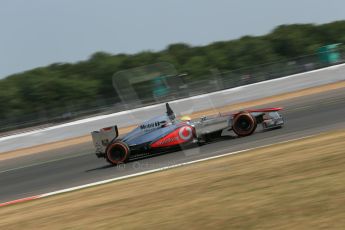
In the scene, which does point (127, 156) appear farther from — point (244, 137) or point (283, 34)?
point (283, 34)

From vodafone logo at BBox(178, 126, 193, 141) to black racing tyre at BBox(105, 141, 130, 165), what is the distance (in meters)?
1.14

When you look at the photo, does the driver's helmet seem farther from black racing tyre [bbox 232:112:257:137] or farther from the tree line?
the tree line

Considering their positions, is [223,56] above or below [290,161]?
above

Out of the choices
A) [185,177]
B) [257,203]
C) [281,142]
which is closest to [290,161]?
[185,177]

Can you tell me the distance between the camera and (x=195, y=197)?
587 centimetres

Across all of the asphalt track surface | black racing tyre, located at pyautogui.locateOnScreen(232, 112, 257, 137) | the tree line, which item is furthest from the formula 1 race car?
the tree line

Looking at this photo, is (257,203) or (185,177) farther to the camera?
(185,177)

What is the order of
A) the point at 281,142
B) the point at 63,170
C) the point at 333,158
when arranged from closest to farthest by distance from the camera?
the point at 333,158, the point at 281,142, the point at 63,170

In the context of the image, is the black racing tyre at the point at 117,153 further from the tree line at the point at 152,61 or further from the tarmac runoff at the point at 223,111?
the tree line at the point at 152,61

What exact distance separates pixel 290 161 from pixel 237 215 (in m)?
2.30

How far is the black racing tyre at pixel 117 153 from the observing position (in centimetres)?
1119

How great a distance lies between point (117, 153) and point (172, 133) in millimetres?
1216

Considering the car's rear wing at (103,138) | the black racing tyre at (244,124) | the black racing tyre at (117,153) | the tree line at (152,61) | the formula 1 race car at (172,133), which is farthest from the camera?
the tree line at (152,61)

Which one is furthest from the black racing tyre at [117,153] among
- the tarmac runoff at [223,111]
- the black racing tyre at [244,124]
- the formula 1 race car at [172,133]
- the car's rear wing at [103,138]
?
the tarmac runoff at [223,111]
